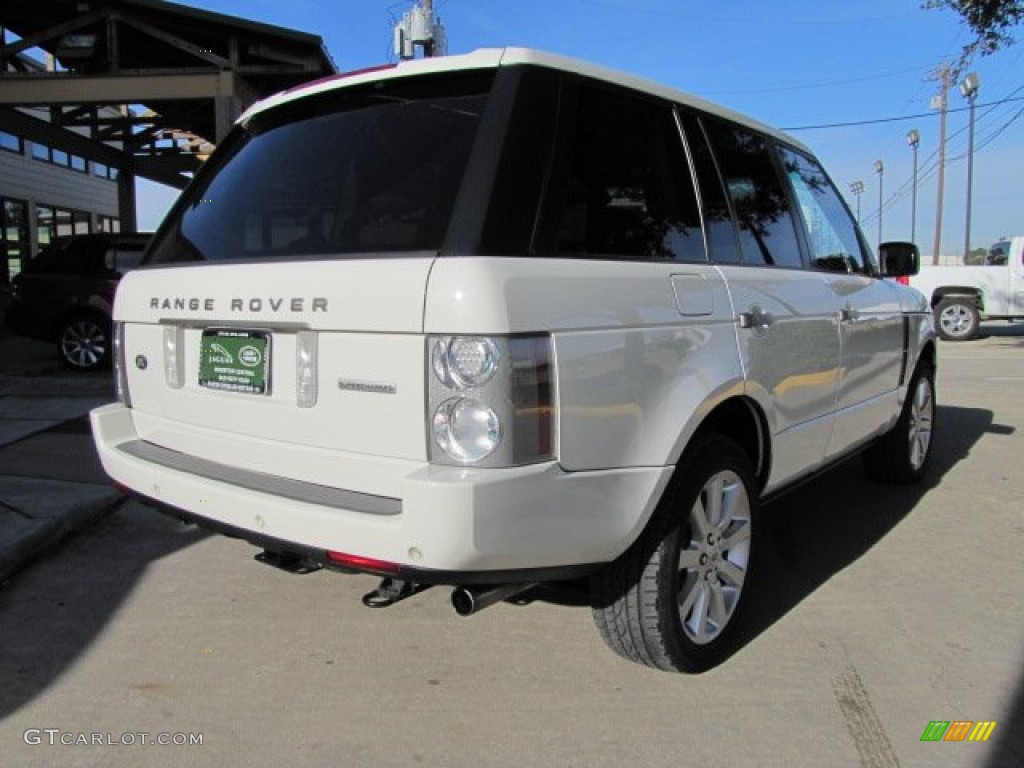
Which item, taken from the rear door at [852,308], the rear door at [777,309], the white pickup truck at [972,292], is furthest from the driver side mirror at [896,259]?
the white pickup truck at [972,292]

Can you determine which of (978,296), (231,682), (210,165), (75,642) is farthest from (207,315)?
(978,296)

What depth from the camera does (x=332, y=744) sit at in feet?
8.74

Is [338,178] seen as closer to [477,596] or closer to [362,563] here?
[362,563]

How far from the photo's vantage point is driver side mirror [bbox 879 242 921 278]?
519cm

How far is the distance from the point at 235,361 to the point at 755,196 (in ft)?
7.29

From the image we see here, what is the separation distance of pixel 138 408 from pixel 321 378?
1.14 metres

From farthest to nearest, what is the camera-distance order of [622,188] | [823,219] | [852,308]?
[823,219] → [852,308] → [622,188]

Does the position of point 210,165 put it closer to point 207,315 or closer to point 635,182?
point 207,315

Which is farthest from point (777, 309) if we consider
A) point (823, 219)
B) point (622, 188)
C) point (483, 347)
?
point (483, 347)

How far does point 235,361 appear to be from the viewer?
2750 mm

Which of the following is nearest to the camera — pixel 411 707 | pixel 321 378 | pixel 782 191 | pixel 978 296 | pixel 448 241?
pixel 448 241

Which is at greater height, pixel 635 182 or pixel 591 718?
pixel 635 182

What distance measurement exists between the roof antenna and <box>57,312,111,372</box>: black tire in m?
6.37

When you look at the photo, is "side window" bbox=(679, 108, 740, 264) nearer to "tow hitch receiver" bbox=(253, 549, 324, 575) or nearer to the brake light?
the brake light
